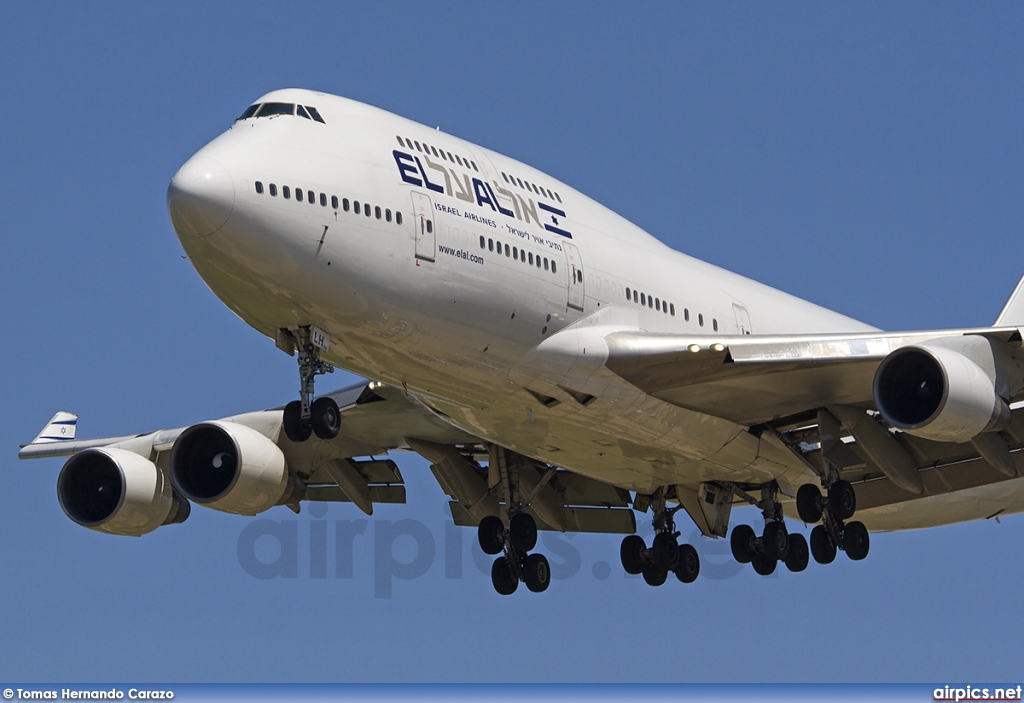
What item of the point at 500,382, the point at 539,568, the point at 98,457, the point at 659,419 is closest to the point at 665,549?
the point at 539,568

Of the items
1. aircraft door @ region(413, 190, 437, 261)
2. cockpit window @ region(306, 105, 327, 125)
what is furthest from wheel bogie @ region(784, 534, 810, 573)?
cockpit window @ region(306, 105, 327, 125)

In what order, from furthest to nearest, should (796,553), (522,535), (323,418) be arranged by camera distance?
(796,553)
(522,535)
(323,418)

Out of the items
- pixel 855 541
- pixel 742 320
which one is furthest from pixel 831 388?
pixel 855 541

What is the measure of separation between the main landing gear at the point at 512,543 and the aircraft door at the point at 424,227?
23.4 ft

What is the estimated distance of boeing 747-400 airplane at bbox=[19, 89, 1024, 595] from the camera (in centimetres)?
2147

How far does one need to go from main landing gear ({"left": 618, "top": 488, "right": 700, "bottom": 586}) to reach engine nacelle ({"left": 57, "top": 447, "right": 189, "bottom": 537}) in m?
8.80

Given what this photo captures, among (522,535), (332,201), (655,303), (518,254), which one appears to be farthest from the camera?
(522,535)

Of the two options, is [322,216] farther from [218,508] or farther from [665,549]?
[665,549]

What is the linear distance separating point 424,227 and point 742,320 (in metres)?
8.35

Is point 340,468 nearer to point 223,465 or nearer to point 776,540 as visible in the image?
point 223,465

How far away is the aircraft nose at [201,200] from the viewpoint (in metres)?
20.3

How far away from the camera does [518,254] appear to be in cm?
2334

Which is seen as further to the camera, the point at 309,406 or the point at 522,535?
the point at 522,535

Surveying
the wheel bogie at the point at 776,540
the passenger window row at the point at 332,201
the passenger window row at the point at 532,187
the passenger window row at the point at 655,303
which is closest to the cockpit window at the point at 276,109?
the passenger window row at the point at 332,201
